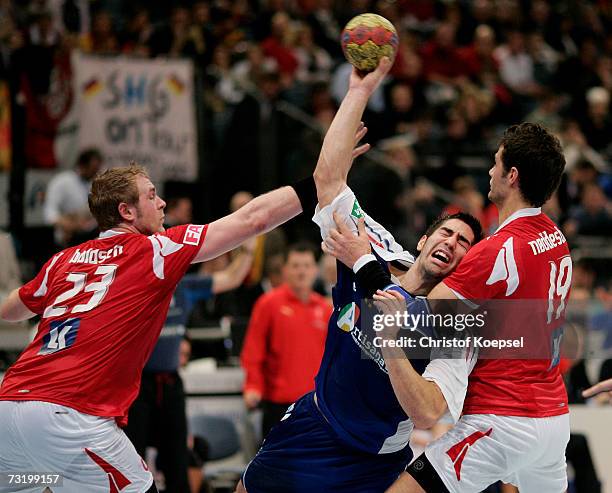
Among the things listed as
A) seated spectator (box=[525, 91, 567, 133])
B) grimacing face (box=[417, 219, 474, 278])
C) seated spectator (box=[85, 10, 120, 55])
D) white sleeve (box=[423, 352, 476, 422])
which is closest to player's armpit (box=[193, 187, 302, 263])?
grimacing face (box=[417, 219, 474, 278])

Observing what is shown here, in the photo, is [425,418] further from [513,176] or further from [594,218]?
[594,218]

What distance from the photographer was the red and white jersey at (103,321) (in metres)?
5.37

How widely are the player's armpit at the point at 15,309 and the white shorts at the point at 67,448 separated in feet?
2.08

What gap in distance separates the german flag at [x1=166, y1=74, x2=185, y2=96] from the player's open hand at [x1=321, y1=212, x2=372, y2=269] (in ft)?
25.3

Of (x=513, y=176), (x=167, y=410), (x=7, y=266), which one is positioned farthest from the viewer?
(x=7, y=266)

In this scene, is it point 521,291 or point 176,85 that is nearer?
point 521,291

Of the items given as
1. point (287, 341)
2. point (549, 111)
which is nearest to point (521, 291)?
point (287, 341)

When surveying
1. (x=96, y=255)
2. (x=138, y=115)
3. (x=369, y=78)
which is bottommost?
(x=96, y=255)

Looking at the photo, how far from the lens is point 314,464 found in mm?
5434

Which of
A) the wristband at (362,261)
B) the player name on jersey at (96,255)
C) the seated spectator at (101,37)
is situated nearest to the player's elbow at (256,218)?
A: the player name on jersey at (96,255)

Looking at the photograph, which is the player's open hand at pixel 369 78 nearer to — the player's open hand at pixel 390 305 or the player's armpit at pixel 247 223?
the player's armpit at pixel 247 223

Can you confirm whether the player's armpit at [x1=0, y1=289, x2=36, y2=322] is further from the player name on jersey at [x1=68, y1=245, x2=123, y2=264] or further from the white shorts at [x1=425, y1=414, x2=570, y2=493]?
the white shorts at [x1=425, y1=414, x2=570, y2=493]

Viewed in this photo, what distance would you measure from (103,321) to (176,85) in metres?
7.52

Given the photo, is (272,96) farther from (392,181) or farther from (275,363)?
(275,363)
